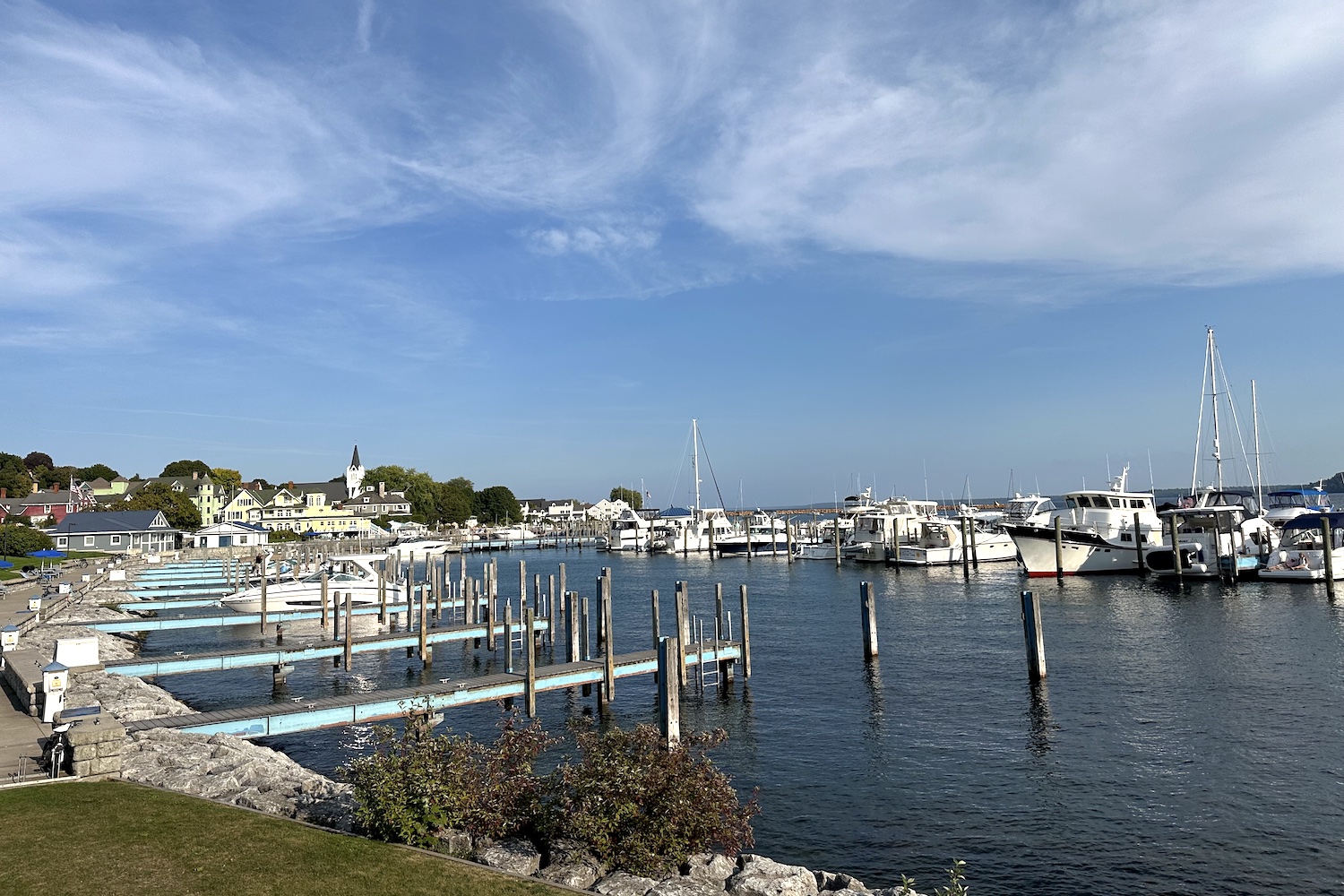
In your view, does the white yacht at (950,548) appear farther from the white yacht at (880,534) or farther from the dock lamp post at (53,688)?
the dock lamp post at (53,688)

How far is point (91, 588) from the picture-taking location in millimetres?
51688

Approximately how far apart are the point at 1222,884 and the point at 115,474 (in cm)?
19300

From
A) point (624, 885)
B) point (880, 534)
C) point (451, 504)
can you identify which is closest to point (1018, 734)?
point (624, 885)

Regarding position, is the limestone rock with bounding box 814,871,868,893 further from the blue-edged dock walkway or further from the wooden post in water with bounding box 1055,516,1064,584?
the wooden post in water with bounding box 1055,516,1064,584

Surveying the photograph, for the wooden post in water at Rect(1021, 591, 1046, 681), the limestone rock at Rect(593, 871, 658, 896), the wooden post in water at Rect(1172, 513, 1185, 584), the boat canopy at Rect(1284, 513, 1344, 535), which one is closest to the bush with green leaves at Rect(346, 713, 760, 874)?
the limestone rock at Rect(593, 871, 658, 896)

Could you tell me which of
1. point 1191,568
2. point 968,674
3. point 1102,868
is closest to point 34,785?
point 1102,868

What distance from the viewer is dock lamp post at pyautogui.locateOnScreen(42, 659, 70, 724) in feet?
58.5

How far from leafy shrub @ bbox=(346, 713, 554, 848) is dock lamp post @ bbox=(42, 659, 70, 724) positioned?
8.65 meters

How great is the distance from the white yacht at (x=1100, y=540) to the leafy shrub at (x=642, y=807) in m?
57.6

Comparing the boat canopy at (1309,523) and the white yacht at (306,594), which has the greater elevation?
the boat canopy at (1309,523)

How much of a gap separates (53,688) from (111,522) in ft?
286

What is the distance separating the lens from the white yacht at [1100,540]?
213ft

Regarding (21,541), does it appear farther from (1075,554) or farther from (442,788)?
(1075,554)

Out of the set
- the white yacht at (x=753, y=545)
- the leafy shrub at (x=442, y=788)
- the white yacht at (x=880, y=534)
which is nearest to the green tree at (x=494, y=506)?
the white yacht at (x=753, y=545)
